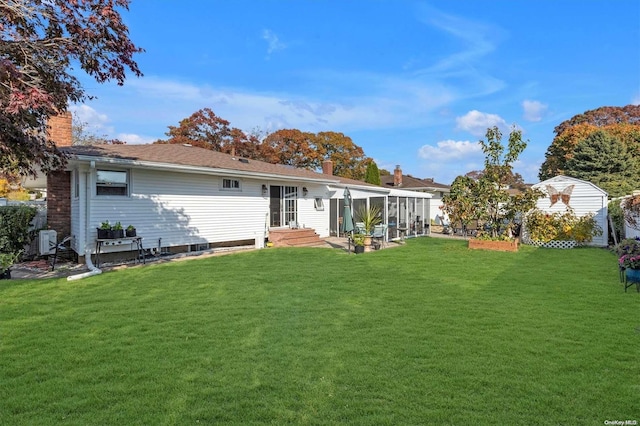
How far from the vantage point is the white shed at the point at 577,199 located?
51.1 feet

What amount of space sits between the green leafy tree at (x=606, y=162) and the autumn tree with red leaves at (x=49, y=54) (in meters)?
30.7

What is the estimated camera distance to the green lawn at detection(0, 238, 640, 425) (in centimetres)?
302

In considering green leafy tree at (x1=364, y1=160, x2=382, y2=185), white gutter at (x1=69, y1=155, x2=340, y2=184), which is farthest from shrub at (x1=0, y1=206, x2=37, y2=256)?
green leafy tree at (x1=364, y1=160, x2=382, y2=185)

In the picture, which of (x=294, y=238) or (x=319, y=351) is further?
(x=294, y=238)

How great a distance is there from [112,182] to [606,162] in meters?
31.8

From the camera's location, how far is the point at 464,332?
190 inches

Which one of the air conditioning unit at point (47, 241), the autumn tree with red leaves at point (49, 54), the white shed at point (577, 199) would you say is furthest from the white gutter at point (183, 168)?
the white shed at point (577, 199)

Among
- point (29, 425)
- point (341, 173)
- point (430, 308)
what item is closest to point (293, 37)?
point (430, 308)

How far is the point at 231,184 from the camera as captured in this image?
564 inches

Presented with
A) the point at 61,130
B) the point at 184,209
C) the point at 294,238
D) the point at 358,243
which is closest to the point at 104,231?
the point at 184,209

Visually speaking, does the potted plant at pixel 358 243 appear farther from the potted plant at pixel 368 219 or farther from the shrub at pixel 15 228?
the shrub at pixel 15 228

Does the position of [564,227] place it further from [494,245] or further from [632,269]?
[632,269]

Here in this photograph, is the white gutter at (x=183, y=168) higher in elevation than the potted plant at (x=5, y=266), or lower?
higher

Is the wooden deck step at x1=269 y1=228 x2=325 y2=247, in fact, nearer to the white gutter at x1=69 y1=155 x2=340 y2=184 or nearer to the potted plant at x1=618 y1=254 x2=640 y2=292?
the white gutter at x1=69 y1=155 x2=340 y2=184
